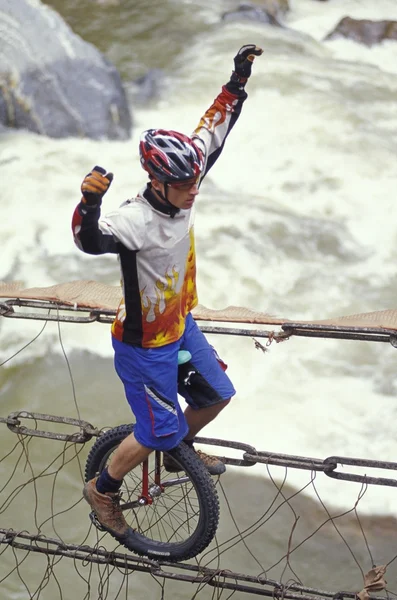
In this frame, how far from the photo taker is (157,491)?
2971mm

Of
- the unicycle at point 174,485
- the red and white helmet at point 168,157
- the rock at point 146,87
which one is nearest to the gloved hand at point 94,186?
the red and white helmet at point 168,157

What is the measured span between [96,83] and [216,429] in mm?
5001

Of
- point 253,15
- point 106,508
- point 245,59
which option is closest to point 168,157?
point 245,59

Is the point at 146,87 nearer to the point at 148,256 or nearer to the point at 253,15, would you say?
the point at 253,15

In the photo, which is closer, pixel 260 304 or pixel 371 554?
pixel 371 554

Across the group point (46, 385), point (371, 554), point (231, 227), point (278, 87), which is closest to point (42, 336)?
point (46, 385)

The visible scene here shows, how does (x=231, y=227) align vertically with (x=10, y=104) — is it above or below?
below

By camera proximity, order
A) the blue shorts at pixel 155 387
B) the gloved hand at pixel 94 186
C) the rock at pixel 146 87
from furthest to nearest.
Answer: the rock at pixel 146 87 → the blue shorts at pixel 155 387 → the gloved hand at pixel 94 186

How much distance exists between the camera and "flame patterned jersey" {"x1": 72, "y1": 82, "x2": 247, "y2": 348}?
2.33 metres

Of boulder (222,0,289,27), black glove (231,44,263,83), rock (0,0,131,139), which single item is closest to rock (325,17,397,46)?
boulder (222,0,289,27)

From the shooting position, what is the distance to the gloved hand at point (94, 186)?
223 centimetres

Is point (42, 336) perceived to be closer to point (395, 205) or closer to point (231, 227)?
point (231, 227)

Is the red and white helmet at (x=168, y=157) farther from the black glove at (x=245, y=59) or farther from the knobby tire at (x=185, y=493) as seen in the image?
the knobby tire at (x=185, y=493)

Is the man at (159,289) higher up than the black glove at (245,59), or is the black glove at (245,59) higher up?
the black glove at (245,59)
